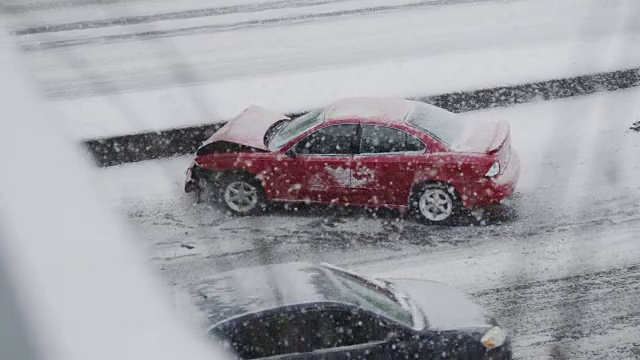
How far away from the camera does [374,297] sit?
18.9 ft

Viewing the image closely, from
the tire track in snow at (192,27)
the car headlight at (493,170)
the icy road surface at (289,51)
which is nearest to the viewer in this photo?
the car headlight at (493,170)

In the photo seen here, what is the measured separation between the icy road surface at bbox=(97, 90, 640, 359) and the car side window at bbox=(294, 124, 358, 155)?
2.49 ft

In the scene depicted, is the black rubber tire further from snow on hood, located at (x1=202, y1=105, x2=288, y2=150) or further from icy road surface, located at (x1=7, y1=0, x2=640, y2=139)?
icy road surface, located at (x1=7, y1=0, x2=640, y2=139)

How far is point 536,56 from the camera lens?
12.0 m

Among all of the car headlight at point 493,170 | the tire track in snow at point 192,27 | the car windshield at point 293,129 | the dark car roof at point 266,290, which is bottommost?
the dark car roof at point 266,290

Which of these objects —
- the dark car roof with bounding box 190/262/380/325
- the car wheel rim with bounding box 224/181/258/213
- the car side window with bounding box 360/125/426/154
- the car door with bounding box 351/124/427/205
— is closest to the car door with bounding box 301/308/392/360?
the dark car roof with bounding box 190/262/380/325

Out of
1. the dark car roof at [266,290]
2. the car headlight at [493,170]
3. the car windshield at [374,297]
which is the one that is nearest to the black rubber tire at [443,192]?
the car headlight at [493,170]

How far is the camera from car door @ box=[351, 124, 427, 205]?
804 cm

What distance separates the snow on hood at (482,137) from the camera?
8023mm

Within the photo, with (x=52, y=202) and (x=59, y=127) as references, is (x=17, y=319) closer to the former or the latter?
(x=52, y=202)

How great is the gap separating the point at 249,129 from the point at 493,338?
13.7ft

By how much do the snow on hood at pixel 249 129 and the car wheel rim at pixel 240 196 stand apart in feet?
1.53

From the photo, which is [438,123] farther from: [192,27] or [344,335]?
[192,27]

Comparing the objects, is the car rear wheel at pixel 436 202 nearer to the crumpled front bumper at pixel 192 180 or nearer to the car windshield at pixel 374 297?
the car windshield at pixel 374 297
